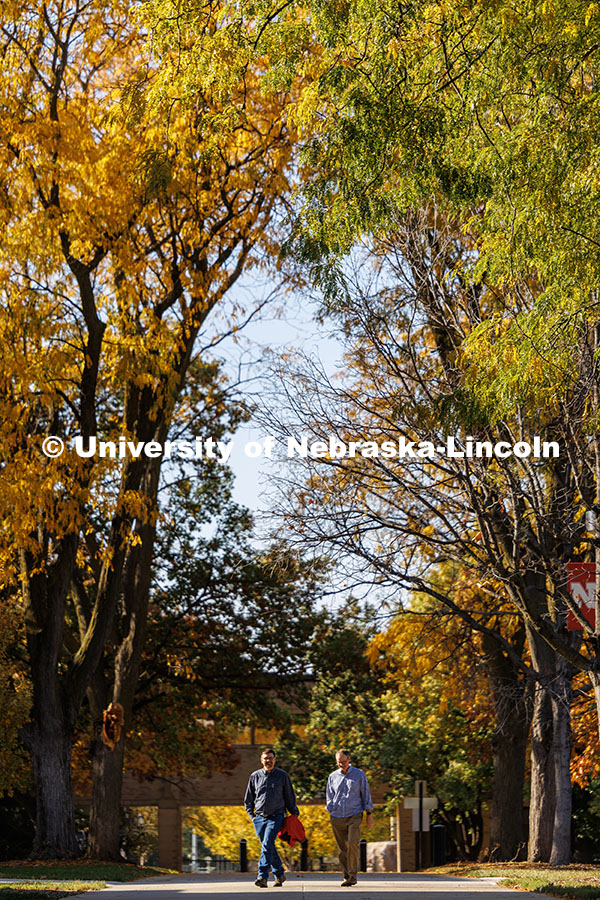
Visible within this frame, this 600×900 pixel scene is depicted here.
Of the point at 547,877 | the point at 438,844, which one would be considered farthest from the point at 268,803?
the point at 438,844

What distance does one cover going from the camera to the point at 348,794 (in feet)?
47.8

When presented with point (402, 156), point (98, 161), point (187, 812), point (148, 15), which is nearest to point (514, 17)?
point (402, 156)

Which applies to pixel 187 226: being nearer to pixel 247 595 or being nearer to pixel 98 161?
pixel 98 161

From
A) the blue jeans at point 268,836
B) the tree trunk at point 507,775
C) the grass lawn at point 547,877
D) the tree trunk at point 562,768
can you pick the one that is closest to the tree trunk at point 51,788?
the blue jeans at point 268,836

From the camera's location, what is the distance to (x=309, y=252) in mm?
10430

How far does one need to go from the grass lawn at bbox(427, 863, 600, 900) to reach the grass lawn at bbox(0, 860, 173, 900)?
520cm

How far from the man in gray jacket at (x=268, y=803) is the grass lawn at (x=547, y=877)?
9.92 feet

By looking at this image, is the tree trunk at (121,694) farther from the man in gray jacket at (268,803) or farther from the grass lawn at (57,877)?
the man in gray jacket at (268,803)

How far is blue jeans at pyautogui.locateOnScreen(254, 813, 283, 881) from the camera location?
1397 centimetres

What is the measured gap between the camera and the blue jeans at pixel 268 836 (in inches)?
550

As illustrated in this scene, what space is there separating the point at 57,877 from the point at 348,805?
4.52m

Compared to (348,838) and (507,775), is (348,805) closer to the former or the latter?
(348,838)

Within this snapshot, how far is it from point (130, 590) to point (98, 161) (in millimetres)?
8279

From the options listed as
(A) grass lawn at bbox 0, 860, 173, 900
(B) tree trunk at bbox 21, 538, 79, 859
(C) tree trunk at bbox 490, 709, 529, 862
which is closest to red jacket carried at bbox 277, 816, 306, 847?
(A) grass lawn at bbox 0, 860, 173, 900
